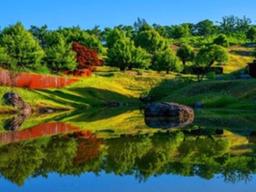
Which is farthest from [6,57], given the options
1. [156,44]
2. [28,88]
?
[156,44]

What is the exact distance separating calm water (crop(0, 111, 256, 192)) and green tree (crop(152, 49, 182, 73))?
83.5 meters

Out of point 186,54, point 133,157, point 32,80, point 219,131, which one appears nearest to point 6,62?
point 32,80

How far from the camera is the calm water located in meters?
19.2

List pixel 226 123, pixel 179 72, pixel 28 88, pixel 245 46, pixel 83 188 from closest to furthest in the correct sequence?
1. pixel 83 188
2. pixel 226 123
3. pixel 28 88
4. pixel 179 72
5. pixel 245 46

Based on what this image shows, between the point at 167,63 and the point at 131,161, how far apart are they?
3937 inches

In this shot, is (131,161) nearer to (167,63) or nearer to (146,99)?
(146,99)

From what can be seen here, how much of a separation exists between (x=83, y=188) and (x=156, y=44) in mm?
137361

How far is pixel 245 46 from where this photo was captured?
18925 cm

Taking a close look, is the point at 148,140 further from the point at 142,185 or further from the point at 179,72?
the point at 179,72

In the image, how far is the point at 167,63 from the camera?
12388 centimetres

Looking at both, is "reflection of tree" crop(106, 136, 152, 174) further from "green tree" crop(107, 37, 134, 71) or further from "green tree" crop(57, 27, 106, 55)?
"green tree" crop(57, 27, 106, 55)

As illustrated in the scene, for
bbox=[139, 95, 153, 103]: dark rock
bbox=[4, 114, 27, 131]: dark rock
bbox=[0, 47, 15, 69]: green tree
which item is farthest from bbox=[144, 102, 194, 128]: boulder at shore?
bbox=[139, 95, 153, 103]: dark rock

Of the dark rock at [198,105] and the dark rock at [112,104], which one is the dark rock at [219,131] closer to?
the dark rock at [198,105]

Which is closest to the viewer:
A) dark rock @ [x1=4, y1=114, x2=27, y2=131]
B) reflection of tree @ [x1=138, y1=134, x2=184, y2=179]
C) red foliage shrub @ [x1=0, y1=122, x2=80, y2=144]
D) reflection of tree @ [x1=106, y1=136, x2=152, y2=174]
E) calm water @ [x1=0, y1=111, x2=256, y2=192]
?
calm water @ [x1=0, y1=111, x2=256, y2=192]
